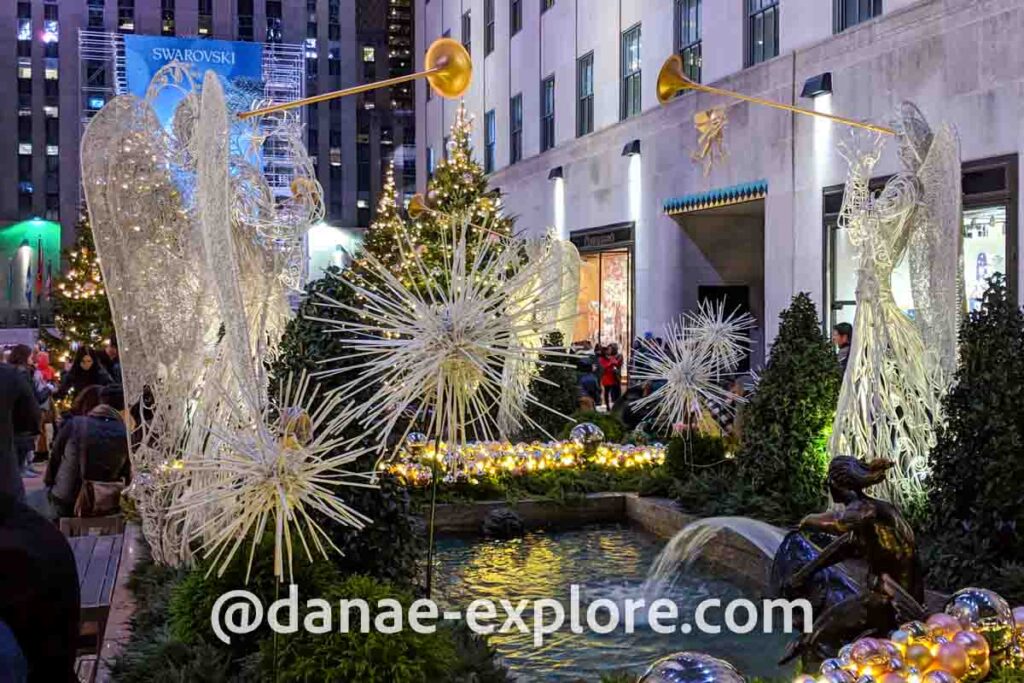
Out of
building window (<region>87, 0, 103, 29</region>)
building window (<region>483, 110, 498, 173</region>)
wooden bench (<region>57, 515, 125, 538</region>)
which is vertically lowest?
wooden bench (<region>57, 515, 125, 538</region>)

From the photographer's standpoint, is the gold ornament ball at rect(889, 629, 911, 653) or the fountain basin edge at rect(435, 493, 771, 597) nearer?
the gold ornament ball at rect(889, 629, 911, 653)

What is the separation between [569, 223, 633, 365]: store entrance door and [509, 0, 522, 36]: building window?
7.92m

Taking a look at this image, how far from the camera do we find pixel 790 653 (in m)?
5.02

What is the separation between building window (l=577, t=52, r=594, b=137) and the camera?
28188mm

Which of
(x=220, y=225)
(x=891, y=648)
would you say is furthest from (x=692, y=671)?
(x=220, y=225)

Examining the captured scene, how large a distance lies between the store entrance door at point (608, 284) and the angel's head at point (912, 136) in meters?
16.7

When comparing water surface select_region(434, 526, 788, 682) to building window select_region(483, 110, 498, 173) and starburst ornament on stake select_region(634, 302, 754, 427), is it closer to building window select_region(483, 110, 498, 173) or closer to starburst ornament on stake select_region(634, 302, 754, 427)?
starburst ornament on stake select_region(634, 302, 754, 427)

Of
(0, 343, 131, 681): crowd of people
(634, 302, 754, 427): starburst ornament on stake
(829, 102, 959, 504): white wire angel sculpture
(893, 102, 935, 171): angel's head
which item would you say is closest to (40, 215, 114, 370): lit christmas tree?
(0, 343, 131, 681): crowd of people

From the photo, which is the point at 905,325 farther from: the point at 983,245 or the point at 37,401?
the point at 983,245

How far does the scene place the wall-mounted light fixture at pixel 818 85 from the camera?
17.6 m

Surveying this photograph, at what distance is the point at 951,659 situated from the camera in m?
4.30

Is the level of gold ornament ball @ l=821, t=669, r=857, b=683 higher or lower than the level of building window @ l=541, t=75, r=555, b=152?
lower

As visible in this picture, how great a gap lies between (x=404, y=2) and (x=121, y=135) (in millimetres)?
90453

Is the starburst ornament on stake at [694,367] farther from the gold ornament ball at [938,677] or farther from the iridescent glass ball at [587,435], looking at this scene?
the gold ornament ball at [938,677]
